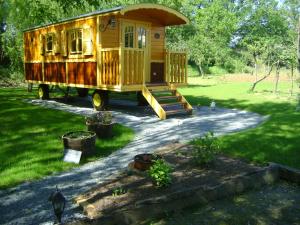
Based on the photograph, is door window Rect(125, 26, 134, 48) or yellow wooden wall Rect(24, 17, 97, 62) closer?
yellow wooden wall Rect(24, 17, 97, 62)

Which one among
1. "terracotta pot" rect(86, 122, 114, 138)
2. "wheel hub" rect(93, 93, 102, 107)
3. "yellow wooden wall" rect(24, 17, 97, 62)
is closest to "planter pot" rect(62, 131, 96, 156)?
"terracotta pot" rect(86, 122, 114, 138)

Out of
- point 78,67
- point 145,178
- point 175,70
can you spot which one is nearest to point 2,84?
point 78,67

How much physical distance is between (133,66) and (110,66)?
934mm

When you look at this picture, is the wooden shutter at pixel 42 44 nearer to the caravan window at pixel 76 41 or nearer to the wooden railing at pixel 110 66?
the caravan window at pixel 76 41

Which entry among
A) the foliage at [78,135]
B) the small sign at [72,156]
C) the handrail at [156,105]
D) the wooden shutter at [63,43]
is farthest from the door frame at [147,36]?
the small sign at [72,156]

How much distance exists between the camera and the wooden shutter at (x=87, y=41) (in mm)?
14459

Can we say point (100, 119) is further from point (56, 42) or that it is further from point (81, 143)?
point (56, 42)

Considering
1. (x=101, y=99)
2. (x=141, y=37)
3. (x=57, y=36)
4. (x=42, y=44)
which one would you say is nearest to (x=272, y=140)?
(x=101, y=99)

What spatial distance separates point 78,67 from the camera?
1547 cm

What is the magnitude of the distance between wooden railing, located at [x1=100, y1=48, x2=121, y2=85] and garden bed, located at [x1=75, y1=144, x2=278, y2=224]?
650 centimetres

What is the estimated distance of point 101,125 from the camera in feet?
31.6

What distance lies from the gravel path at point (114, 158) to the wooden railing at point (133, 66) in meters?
1.46

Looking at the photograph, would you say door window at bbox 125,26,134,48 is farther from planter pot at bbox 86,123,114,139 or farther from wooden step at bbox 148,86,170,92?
planter pot at bbox 86,123,114,139

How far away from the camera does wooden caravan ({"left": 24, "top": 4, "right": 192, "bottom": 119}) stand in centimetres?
1333
